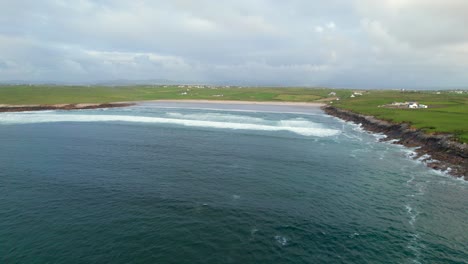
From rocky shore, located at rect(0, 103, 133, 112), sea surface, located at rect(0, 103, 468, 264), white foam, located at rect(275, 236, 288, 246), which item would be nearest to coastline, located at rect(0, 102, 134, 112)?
rocky shore, located at rect(0, 103, 133, 112)

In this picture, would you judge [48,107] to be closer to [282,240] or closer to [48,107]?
[48,107]

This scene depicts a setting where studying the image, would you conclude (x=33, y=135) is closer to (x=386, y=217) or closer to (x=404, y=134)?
(x=386, y=217)

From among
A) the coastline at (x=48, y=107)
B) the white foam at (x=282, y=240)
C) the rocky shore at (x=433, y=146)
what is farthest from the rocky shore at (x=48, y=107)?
the white foam at (x=282, y=240)

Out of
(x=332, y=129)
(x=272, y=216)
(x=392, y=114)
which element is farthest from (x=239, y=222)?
(x=392, y=114)

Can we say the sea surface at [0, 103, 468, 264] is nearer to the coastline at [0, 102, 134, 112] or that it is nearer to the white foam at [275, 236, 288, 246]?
the white foam at [275, 236, 288, 246]

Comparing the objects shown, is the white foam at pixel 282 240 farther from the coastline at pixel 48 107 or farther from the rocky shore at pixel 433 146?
the coastline at pixel 48 107

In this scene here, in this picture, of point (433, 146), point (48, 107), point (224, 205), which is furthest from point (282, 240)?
point (48, 107)
